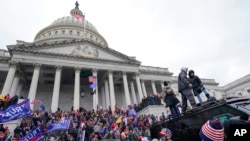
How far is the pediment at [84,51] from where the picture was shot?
2584cm

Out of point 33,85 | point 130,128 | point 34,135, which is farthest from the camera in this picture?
point 33,85

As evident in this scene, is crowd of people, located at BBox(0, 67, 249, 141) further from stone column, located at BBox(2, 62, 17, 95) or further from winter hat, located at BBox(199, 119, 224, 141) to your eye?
stone column, located at BBox(2, 62, 17, 95)

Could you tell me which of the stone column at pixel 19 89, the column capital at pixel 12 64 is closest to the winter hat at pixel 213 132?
the column capital at pixel 12 64

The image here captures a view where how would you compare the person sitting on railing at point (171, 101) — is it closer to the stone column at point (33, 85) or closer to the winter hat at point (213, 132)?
the winter hat at point (213, 132)

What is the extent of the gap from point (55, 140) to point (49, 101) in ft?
68.8

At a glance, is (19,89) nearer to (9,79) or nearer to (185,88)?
(9,79)

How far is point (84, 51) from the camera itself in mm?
28406

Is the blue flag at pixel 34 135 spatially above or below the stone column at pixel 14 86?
below

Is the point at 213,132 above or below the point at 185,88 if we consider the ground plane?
below

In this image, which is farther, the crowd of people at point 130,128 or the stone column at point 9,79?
Answer: the stone column at point 9,79

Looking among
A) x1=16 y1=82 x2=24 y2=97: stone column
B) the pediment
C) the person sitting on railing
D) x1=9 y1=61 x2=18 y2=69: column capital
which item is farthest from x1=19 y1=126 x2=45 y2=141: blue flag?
x1=16 y1=82 x2=24 y2=97: stone column

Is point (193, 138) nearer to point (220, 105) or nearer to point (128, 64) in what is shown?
point (220, 105)

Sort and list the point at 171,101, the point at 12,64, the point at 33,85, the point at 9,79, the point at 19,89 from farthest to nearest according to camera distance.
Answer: the point at 19,89, the point at 12,64, the point at 33,85, the point at 9,79, the point at 171,101

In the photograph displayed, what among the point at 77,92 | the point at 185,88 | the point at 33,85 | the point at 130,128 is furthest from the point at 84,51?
the point at 185,88
